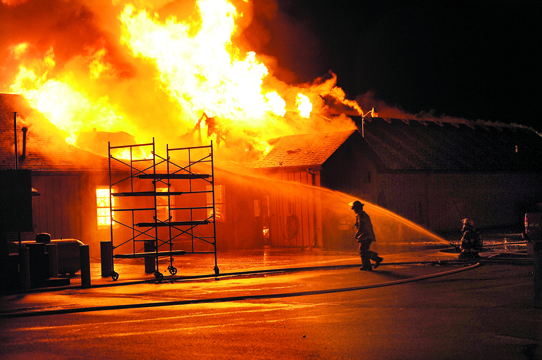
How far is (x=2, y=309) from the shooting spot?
1054 cm

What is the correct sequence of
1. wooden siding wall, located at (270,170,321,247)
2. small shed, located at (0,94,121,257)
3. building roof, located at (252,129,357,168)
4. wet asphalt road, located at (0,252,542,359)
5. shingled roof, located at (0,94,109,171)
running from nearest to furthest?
1. wet asphalt road, located at (0,252,542,359)
2. shingled roof, located at (0,94,109,171)
3. small shed, located at (0,94,121,257)
4. wooden siding wall, located at (270,170,321,247)
5. building roof, located at (252,129,357,168)

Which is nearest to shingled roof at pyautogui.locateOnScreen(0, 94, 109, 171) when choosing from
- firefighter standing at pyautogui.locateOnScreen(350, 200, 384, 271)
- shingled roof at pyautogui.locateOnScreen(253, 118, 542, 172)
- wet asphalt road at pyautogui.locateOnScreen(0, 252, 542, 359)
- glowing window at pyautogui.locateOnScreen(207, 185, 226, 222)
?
glowing window at pyautogui.locateOnScreen(207, 185, 226, 222)

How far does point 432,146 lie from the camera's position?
116 feet

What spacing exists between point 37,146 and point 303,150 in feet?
34.6

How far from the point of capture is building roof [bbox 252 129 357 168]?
23734mm

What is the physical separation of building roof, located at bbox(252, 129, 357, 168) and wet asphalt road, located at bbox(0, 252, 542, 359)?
10644mm

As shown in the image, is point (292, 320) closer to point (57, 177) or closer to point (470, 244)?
point (470, 244)

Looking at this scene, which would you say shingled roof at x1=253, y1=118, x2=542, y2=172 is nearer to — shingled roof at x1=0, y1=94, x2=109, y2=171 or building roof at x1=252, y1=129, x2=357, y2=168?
building roof at x1=252, y1=129, x2=357, y2=168

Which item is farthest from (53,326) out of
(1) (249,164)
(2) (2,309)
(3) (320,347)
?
(1) (249,164)

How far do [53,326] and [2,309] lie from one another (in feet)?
7.84

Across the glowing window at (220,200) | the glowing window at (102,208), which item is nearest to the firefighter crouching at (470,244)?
the glowing window at (220,200)

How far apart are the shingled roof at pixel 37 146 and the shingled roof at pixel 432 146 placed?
7584 millimetres

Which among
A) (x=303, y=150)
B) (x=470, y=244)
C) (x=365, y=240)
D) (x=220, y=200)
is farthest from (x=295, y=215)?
(x=365, y=240)

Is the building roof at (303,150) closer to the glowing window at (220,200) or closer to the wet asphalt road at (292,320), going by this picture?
the glowing window at (220,200)
